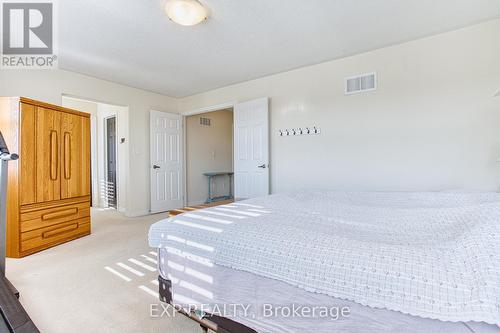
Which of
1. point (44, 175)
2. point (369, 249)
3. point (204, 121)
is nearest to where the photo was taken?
point (369, 249)

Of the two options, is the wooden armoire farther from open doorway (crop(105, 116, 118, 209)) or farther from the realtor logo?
open doorway (crop(105, 116, 118, 209))

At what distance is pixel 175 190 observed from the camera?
5.44m

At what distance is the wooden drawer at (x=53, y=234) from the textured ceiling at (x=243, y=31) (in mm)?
2276

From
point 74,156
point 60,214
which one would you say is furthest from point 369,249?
point 74,156

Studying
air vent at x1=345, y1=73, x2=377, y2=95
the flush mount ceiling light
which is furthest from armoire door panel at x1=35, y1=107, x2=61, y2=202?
air vent at x1=345, y1=73, x2=377, y2=95

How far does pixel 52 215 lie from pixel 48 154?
77 centimetres

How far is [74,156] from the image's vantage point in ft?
11.2

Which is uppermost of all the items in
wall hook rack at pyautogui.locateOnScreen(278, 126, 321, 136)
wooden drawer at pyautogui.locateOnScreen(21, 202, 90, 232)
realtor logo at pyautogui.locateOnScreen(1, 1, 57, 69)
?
realtor logo at pyautogui.locateOnScreen(1, 1, 57, 69)

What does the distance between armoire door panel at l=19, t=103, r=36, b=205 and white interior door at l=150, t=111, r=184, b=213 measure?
2175mm

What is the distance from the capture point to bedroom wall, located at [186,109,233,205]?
5828mm

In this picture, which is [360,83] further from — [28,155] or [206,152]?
[28,155]

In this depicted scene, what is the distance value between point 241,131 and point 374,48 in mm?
2366

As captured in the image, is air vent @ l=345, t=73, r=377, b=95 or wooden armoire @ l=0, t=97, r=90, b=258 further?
air vent @ l=345, t=73, r=377, b=95

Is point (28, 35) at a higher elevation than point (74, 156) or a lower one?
higher
